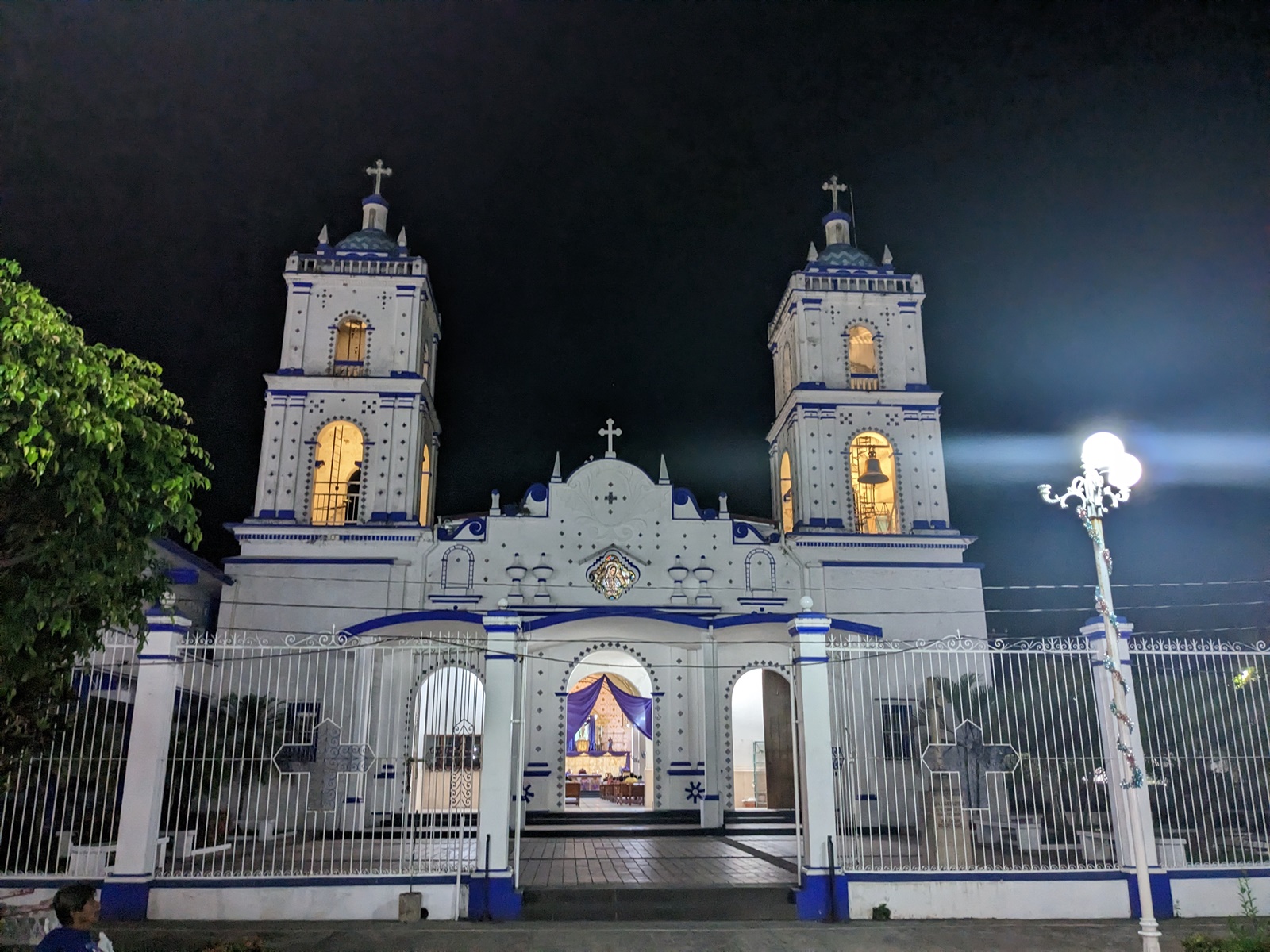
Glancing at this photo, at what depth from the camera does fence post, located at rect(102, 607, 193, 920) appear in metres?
9.24

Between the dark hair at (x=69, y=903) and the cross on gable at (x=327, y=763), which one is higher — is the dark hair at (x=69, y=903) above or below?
below

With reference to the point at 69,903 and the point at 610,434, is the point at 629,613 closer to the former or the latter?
the point at 610,434

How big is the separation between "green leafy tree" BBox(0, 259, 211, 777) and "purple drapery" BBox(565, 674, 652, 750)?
39.8 ft

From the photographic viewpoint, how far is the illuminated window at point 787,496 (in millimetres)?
22270

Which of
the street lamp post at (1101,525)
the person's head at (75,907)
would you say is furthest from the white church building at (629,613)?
the person's head at (75,907)

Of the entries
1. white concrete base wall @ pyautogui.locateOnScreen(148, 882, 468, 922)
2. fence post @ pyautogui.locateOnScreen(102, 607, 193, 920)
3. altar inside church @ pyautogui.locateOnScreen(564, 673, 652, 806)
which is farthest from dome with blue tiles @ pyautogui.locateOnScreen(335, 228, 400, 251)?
white concrete base wall @ pyautogui.locateOnScreen(148, 882, 468, 922)

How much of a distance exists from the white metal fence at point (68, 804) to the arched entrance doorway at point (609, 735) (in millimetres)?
9186

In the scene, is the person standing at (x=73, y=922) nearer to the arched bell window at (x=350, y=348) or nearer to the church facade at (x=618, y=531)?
the church facade at (x=618, y=531)

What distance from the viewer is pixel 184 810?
13.6m

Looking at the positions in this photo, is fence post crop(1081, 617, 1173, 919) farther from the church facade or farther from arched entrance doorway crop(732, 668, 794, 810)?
the church facade

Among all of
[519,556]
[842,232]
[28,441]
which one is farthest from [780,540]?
[28,441]

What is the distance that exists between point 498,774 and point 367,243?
1561 centimetres

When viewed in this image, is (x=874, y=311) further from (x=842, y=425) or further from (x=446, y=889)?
(x=446, y=889)

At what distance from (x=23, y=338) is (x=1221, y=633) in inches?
901
